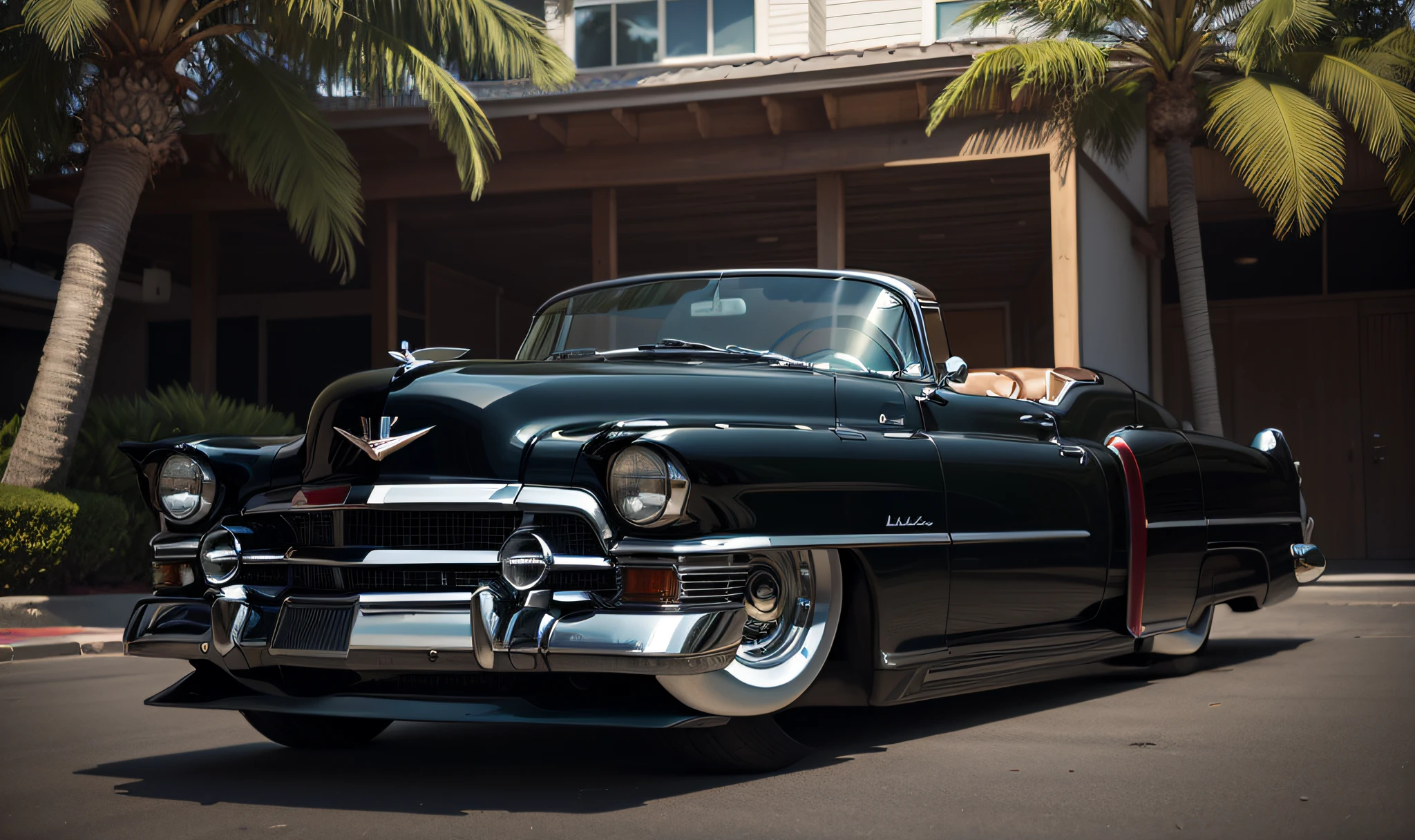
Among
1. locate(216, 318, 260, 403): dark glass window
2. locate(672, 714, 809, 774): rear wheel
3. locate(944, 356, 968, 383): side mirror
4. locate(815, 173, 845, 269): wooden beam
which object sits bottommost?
locate(672, 714, 809, 774): rear wheel

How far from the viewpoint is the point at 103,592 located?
426 inches

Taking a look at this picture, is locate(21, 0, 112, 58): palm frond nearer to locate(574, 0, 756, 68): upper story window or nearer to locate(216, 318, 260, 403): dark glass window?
locate(574, 0, 756, 68): upper story window

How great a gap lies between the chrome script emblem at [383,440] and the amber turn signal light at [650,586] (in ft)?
2.52

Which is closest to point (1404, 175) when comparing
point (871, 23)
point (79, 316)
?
point (871, 23)

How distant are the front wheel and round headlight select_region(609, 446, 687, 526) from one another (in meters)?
0.34

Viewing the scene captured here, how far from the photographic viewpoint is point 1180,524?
5680mm

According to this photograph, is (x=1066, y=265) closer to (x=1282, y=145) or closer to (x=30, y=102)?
(x=1282, y=145)

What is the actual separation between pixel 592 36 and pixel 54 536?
40.1 ft

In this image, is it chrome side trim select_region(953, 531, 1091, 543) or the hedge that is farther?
the hedge

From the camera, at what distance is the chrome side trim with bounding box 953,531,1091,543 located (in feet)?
14.5

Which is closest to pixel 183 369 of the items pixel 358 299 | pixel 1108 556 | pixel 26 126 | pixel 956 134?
pixel 358 299

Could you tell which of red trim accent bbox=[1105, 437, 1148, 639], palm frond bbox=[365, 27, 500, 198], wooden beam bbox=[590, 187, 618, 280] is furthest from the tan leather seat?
wooden beam bbox=[590, 187, 618, 280]

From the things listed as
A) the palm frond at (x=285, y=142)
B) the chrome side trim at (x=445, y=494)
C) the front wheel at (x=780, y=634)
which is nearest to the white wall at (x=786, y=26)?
the palm frond at (x=285, y=142)

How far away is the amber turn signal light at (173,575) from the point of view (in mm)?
4203
